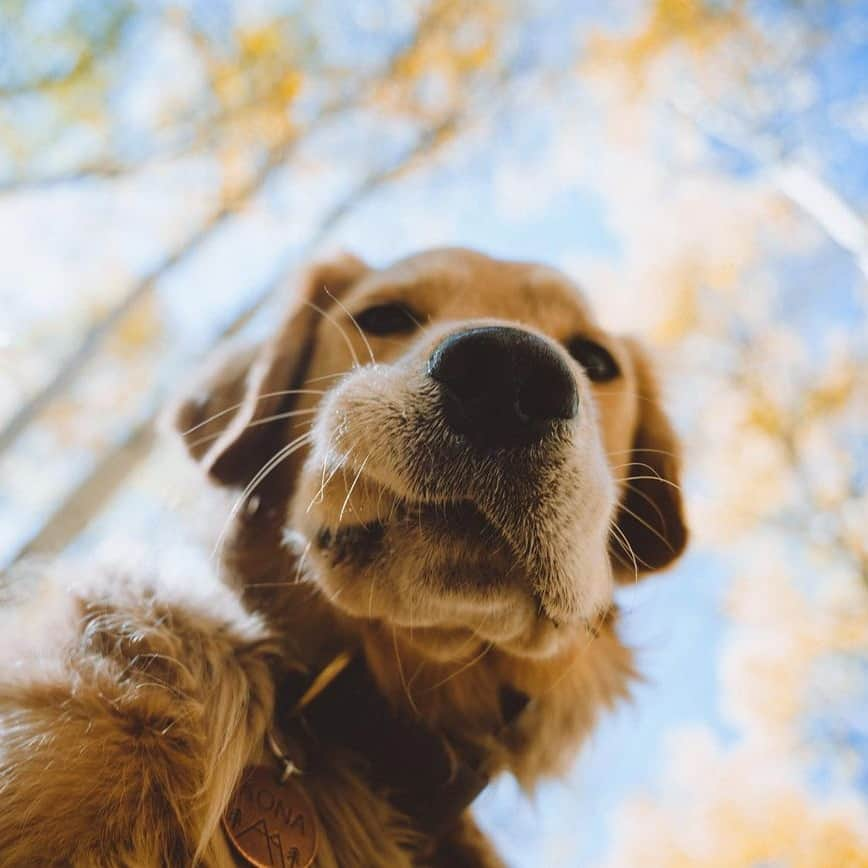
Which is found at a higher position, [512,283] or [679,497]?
[512,283]

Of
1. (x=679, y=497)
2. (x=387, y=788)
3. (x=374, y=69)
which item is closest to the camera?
(x=387, y=788)

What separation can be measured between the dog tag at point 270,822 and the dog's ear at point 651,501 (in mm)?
821

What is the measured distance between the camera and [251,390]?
180 cm

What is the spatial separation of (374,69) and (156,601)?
4.12 m

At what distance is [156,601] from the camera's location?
139 centimetres

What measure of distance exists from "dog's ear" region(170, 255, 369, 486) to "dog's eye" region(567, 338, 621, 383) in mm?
660

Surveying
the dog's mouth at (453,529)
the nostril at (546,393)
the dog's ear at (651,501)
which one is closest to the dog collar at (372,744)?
the dog's mouth at (453,529)

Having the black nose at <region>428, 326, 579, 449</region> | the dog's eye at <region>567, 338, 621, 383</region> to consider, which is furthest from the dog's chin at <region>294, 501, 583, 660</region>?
the dog's eye at <region>567, 338, 621, 383</region>

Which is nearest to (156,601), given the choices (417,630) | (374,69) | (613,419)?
(417,630)

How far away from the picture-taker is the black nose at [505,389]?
1.03 metres

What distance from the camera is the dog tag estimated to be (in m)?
1.13

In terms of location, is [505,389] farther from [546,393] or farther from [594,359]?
[594,359]

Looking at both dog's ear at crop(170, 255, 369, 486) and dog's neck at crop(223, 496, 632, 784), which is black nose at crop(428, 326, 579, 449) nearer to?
dog's neck at crop(223, 496, 632, 784)

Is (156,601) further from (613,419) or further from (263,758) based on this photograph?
(613,419)
